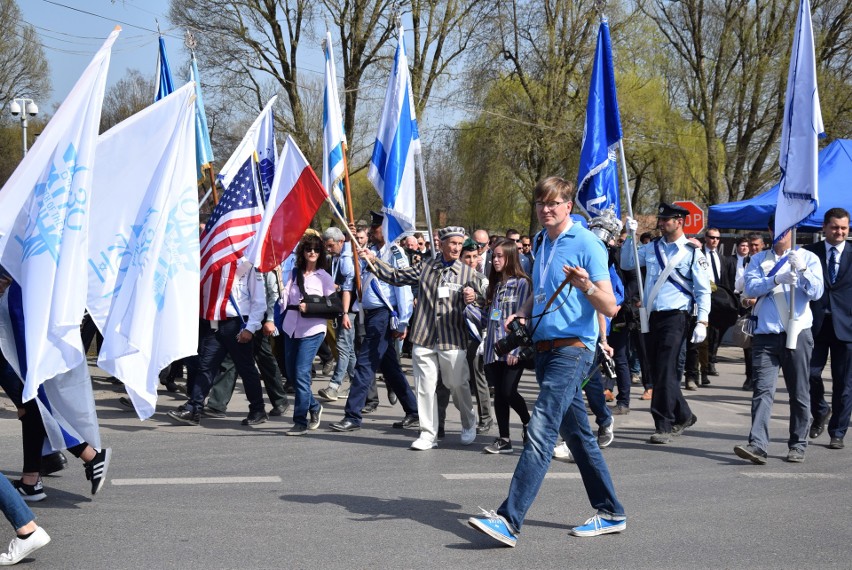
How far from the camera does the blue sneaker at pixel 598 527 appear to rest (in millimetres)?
5605

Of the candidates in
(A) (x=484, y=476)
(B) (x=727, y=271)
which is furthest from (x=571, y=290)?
(B) (x=727, y=271)

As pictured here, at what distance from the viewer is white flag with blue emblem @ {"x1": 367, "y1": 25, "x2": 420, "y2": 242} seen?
30.1ft

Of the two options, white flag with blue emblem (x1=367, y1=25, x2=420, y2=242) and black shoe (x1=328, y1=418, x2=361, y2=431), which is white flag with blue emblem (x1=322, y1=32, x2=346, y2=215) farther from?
black shoe (x1=328, y1=418, x2=361, y2=431)

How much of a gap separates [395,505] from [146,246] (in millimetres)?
2173

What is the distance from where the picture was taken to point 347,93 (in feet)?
94.1

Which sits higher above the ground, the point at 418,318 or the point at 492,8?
the point at 492,8

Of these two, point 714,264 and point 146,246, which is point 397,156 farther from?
point 714,264

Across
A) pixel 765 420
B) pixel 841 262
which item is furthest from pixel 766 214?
pixel 765 420

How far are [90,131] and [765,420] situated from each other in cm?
530

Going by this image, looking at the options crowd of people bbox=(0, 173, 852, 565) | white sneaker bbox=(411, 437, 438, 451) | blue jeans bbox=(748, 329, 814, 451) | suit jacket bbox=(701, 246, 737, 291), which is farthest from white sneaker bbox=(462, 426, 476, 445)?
suit jacket bbox=(701, 246, 737, 291)

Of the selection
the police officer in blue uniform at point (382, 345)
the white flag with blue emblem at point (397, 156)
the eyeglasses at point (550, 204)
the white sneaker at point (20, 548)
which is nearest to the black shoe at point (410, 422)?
the police officer in blue uniform at point (382, 345)

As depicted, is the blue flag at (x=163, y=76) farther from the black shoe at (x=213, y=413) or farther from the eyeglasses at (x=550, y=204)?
the eyeglasses at (x=550, y=204)

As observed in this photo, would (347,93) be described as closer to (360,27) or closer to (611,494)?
(360,27)

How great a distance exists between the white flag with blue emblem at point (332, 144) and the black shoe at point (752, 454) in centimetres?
376
